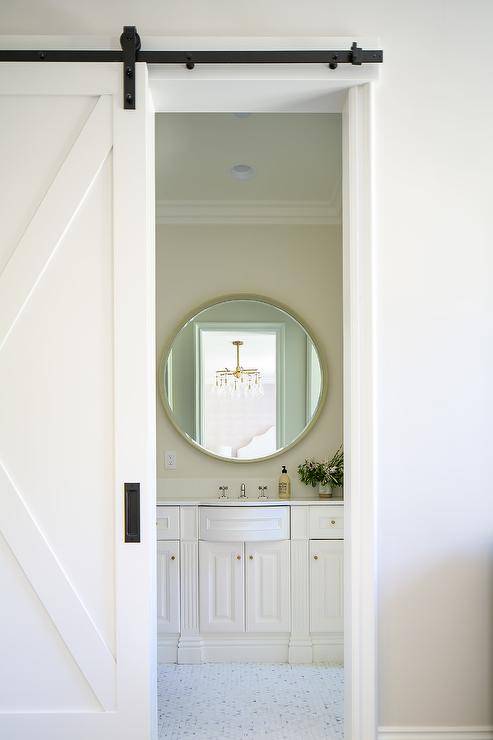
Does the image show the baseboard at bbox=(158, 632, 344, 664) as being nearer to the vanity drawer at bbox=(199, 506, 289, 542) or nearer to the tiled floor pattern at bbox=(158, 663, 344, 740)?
the tiled floor pattern at bbox=(158, 663, 344, 740)

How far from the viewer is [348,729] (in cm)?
220

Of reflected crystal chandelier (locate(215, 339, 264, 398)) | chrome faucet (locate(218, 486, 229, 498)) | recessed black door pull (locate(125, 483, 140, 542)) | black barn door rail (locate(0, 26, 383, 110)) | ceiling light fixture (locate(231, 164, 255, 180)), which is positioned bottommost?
chrome faucet (locate(218, 486, 229, 498))

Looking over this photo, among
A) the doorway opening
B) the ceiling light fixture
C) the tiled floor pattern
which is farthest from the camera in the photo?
the ceiling light fixture

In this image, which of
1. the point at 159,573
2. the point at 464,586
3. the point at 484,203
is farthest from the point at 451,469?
the point at 159,573

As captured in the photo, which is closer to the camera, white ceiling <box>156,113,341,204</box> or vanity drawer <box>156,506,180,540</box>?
white ceiling <box>156,113,341,204</box>

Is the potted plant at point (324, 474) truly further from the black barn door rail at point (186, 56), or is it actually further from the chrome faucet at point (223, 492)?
the black barn door rail at point (186, 56)

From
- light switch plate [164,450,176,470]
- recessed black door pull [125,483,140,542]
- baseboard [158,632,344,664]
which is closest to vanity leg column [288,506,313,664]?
baseboard [158,632,344,664]

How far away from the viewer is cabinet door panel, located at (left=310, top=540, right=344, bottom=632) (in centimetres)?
359

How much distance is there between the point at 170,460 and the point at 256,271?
4.27 ft

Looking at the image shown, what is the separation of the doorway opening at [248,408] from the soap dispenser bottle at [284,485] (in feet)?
0.18

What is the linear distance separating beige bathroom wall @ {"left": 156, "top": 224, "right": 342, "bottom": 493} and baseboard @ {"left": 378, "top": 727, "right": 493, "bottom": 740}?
2.15 meters

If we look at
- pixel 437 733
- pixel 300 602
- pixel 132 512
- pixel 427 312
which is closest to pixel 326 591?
pixel 300 602

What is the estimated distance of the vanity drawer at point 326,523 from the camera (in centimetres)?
362

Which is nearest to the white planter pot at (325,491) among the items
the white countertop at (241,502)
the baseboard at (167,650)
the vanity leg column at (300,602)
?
the white countertop at (241,502)
